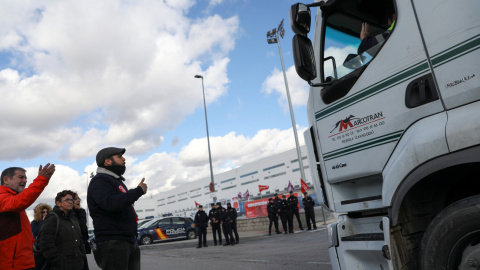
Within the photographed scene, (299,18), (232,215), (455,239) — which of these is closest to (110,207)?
(299,18)

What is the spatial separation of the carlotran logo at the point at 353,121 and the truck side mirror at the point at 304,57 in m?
0.46

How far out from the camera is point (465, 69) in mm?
2330

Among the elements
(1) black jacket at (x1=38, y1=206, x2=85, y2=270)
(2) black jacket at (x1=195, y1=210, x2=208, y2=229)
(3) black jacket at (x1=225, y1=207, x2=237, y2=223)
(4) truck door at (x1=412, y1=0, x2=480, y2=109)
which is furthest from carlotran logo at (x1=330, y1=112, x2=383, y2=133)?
(2) black jacket at (x1=195, y1=210, x2=208, y2=229)

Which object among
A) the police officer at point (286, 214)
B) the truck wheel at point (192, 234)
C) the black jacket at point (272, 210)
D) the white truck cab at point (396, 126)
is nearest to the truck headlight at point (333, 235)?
the white truck cab at point (396, 126)

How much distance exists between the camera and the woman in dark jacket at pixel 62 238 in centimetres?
470

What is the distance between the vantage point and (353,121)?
10.0 feet

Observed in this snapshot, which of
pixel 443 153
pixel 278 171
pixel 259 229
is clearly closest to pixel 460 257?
pixel 443 153

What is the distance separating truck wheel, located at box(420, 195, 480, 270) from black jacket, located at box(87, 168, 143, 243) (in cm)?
240

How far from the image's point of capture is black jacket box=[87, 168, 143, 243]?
336cm

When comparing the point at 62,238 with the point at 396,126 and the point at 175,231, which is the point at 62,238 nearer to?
the point at 396,126

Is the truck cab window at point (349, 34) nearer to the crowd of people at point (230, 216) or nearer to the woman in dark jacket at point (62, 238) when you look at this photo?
the woman in dark jacket at point (62, 238)

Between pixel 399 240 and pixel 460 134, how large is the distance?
34.1 inches

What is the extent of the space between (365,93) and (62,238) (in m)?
4.14

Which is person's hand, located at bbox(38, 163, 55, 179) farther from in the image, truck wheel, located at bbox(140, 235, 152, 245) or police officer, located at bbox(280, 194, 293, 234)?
truck wheel, located at bbox(140, 235, 152, 245)
